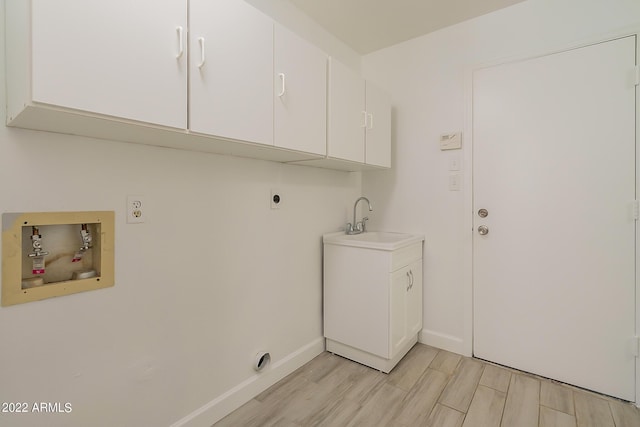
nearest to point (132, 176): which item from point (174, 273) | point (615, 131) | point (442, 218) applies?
point (174, 273)

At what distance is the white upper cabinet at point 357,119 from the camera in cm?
182

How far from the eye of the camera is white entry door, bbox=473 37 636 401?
1743 mm

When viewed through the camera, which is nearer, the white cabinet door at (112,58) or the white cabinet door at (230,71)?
the white cabinet door at (112,58)

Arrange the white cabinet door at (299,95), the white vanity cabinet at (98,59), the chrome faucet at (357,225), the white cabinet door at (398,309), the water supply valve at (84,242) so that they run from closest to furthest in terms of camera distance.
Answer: the white vanity cabinet at (98,59)
the water supply valve at (84,242)
the white cabinet door at (299,95)
the white cabinet door at (398,309)
the chrome faucet at (357,225)

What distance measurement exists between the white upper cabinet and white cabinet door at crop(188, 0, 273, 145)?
1.69 feet

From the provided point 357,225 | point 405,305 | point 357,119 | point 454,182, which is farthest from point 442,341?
point 357,119

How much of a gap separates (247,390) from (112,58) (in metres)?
1.73

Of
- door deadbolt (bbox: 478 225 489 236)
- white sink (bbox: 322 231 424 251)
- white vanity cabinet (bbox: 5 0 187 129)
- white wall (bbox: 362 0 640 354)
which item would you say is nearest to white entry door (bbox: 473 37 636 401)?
door deadbolt (bbox: 478 225 489 236)

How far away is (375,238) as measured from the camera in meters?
2.51

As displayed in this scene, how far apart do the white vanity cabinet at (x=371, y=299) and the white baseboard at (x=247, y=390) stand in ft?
0.84

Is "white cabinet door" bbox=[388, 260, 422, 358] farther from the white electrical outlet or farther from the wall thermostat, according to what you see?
the white electrical outlet

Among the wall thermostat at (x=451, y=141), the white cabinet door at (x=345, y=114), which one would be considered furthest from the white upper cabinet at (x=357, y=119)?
the wall thermostat at (x=451, y=141)

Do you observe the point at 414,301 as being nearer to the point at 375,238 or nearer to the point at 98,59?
the point at 375,238

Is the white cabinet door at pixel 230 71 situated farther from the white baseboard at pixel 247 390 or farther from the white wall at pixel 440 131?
the white wall at pixel 440 131
